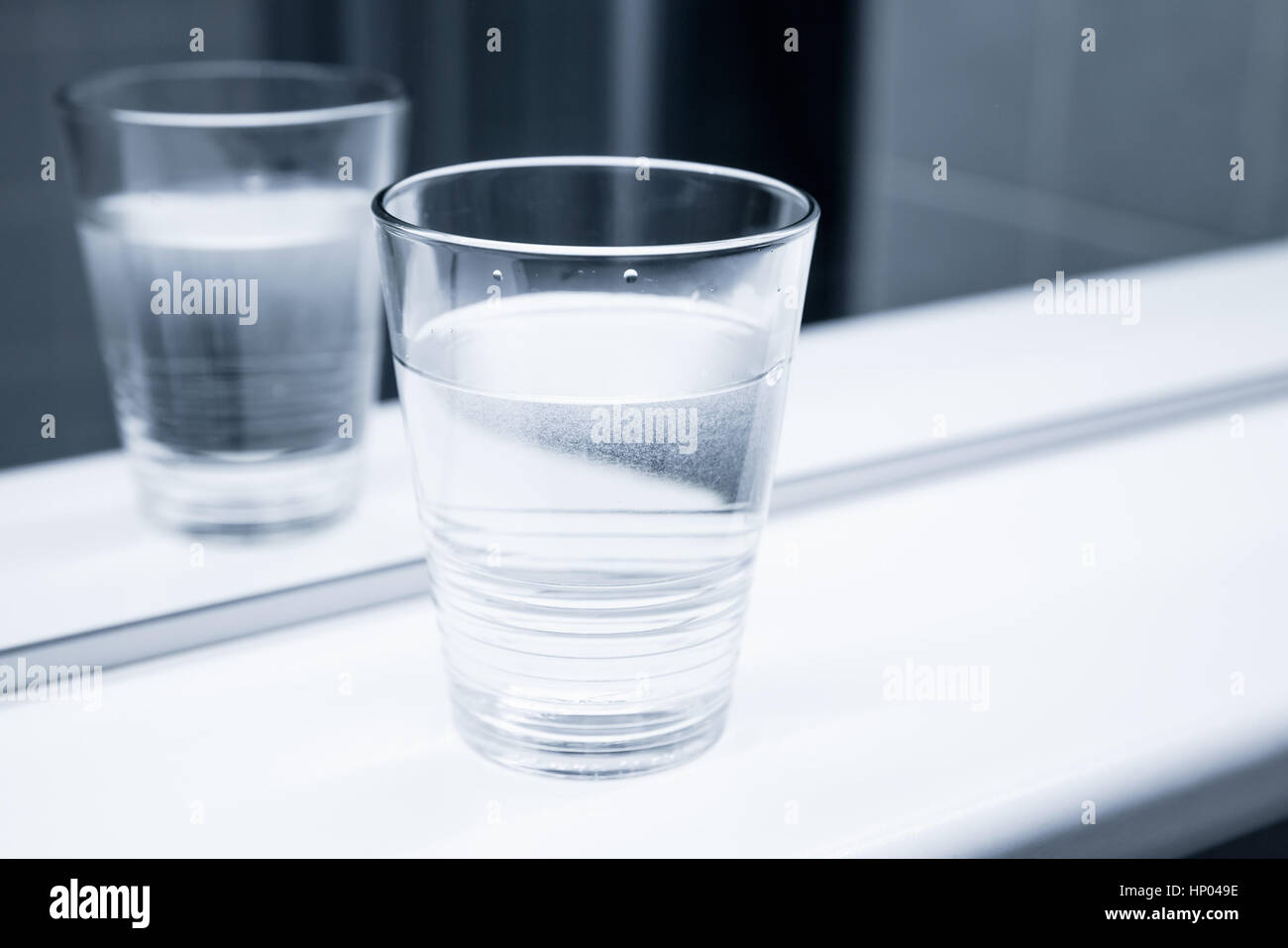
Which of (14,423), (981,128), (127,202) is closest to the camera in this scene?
(127,202)

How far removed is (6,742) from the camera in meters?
0.34

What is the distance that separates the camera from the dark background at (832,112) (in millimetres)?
506

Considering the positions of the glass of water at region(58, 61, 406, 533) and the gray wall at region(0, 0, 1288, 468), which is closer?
the glass of water at region(58, 61, 406, 533)

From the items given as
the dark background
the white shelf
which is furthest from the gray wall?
the white shelf

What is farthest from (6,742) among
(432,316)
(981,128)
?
(981,128)

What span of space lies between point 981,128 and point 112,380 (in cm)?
50

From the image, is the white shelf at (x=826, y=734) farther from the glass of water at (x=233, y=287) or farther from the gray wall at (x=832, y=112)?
the gray wall at (x=832, y=112)

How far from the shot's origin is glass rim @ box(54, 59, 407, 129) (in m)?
0.40

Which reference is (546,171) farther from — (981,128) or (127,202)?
(981,128)

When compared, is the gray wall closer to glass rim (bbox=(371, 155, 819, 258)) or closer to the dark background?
the dark background

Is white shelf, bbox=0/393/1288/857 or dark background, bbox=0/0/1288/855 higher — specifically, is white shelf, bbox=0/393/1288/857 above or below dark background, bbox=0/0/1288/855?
below

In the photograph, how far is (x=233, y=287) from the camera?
41cm

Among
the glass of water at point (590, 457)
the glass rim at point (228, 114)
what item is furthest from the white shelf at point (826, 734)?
the glass rim at point (228, 114)
